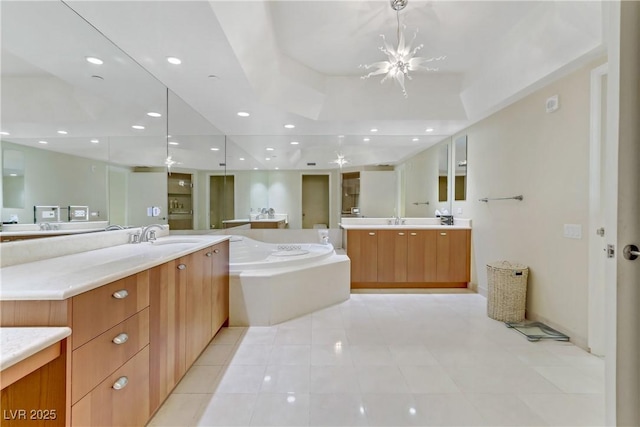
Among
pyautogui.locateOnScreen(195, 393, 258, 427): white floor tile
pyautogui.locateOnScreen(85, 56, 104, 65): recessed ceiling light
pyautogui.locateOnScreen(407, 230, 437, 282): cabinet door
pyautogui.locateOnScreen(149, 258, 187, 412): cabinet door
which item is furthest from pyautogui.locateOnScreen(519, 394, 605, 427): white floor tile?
pyautogui.locateOnScreen(85, 56, 104, 65): recessed ceiling light

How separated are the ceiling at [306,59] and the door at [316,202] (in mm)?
924

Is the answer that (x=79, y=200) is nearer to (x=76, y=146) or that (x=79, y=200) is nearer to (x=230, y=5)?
(x=76, y=146)

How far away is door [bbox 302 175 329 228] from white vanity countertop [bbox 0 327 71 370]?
3748 millimetres

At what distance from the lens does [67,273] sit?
1118 millimetres

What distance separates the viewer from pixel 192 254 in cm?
186

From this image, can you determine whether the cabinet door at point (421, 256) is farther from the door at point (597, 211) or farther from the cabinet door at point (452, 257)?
the door at point (597, 211)

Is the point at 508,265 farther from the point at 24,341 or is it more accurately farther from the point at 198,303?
the point at 24,341

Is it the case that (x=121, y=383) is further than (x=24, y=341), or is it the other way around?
(x=121, y=383)

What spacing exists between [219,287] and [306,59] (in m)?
2.42

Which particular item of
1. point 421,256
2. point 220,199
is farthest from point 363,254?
point 220,199

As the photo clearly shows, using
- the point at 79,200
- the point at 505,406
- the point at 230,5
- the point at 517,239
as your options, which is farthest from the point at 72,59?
the point at 517,239

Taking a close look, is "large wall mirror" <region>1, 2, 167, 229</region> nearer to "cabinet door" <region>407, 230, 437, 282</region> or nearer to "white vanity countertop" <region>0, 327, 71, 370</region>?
"white vanity countertop" <region>0, 327, 71, 370</region>

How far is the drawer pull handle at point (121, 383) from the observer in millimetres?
1097

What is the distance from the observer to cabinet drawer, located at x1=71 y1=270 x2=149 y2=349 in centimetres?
93
